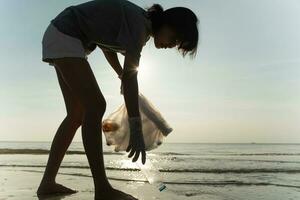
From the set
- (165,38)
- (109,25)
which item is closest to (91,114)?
(109,25)

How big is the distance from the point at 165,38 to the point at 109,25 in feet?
1.45

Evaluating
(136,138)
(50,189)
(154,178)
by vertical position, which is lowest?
(154,178)

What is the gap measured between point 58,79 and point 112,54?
1.78 feet

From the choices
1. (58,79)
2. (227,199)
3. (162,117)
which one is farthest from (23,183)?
(227,199)

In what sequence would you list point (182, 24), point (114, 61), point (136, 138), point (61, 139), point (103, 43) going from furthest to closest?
1. point (114, 61)
2. point (61, 139)
3. point (103, 43)
4. point (182, 24)
5. point (136, 138)

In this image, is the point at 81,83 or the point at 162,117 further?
the point at 162,117

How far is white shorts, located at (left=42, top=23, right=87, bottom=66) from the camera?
11.4ft

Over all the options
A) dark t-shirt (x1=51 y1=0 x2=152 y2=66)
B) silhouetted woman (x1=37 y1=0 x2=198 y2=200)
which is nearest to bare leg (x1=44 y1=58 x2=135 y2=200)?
silhouetted woman (x1=37 y1=0 x2=198 y2=200)

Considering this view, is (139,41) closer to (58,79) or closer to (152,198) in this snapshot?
(58,79)

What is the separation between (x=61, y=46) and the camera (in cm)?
348

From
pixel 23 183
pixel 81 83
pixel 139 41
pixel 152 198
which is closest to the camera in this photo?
pixel 139 41

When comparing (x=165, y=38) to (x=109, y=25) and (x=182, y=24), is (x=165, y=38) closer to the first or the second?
(x=182, y=24)

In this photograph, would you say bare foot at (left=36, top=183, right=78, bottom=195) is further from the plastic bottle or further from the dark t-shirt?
the dark t-shirt

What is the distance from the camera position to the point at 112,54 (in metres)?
4.07
